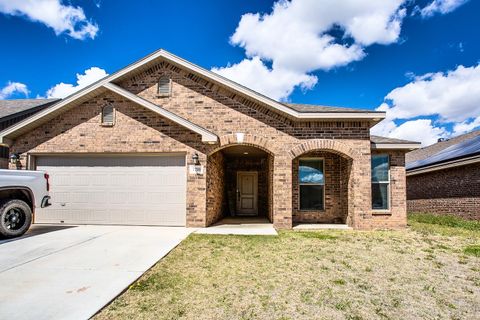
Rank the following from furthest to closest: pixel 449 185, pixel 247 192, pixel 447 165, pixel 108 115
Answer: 1. pixel 247 192
2. pixel 449 185
3. pixel 447 165
4. pixel 108 115

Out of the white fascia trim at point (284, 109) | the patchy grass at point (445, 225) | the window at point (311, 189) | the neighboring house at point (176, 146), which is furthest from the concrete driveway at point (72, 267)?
the patchy grass at point (445, 225)

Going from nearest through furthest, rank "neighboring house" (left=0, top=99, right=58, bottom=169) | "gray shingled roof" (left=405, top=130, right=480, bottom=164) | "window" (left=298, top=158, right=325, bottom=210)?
"window" (left=298, top=158, right=325, bottom=210) → "neighboring house" (left=0, top=99, right=58, bottom=169) → "gray shingled roof" (left=405, top=130, right=480, bottom=164)

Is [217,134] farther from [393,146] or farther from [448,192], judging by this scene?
[448,192]

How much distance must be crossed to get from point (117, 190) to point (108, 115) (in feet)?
8.42

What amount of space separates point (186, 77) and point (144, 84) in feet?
5.21

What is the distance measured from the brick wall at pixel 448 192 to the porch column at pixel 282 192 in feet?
25.2

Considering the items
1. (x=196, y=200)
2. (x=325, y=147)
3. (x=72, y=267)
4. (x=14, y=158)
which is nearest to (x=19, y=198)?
(x=14, y=158)

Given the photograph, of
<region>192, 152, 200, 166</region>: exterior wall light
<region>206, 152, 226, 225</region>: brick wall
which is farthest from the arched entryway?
<region>192, 152, 200, 166</region>: exterior wall light

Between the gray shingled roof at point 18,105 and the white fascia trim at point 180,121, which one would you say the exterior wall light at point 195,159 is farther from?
the gray shingled roof at point 18,105

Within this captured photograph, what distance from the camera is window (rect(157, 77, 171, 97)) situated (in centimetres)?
1043

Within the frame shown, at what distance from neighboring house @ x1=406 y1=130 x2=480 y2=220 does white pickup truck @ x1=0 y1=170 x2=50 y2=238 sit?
14829 millimetres

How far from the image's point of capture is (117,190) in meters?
9.87

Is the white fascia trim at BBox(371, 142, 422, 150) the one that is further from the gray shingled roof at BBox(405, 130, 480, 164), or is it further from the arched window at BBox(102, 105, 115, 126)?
the gray shingled roof at BBox(405, 130, 480, 164)

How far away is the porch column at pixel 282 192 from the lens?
31.3 ft
